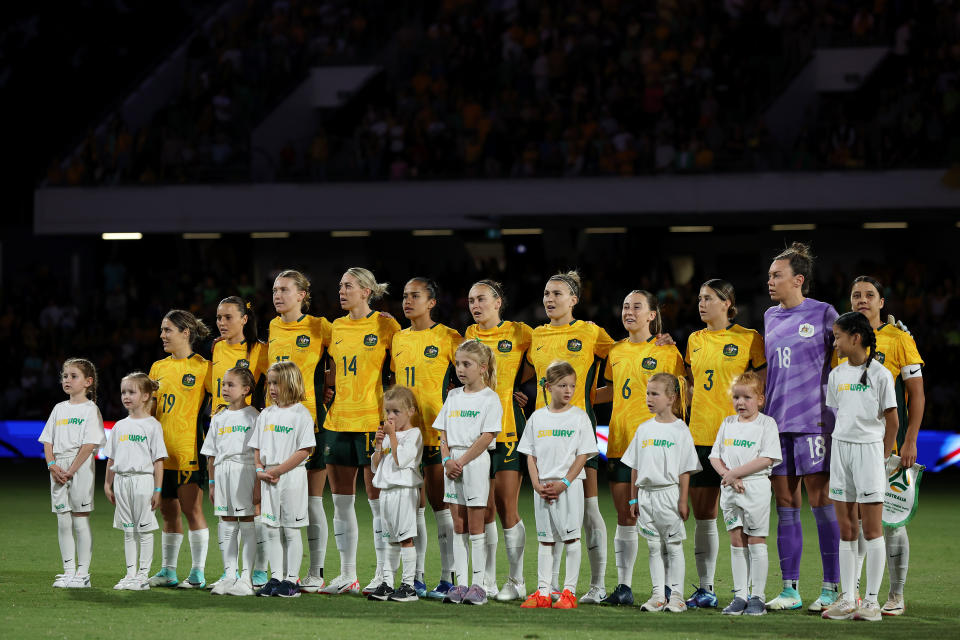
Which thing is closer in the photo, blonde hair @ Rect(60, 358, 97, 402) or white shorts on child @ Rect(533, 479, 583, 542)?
white shorts on child @ Rect(533, 479, 583, 542)

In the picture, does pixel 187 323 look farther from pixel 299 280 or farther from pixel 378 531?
pixel 378 531

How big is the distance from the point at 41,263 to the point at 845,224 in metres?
15.6

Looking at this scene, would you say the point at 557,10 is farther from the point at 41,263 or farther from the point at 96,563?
the point at 96,563

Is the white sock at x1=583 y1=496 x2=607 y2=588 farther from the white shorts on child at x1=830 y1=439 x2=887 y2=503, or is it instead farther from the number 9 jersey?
the number 9 jersey

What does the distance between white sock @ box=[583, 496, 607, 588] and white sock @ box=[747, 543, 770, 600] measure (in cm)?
93

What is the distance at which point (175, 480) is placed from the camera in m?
8.46

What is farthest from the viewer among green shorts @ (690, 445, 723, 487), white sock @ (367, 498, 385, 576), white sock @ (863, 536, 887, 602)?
white sock @ (367, 498, 385, 576)

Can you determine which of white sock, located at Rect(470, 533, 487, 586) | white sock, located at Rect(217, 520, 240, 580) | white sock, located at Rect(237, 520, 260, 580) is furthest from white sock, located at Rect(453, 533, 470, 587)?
white sock, located at Rect(217, 520, 240, 580)

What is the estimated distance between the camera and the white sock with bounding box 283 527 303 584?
789 centimetres

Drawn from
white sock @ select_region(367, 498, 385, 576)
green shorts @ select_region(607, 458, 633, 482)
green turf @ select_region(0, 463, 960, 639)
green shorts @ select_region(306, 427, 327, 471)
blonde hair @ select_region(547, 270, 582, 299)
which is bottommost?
green turf @ select_region(0, 463, 960, 639)

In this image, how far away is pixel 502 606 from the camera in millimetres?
7594

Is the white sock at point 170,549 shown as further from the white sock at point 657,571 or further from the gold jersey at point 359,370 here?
the white sock at point 657,571

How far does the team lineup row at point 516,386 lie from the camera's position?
24.7ft

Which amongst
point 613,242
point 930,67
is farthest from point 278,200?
point 930,67
